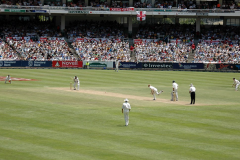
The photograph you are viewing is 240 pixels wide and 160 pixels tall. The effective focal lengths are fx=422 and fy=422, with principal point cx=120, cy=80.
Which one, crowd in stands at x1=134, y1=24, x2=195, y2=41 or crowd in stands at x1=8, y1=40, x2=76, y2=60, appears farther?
crowd in stands at x1=134, y1=24, x2=195, y2=41

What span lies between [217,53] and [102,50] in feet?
64.3

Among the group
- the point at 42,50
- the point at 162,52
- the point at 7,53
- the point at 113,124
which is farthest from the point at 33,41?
the point at 113,124

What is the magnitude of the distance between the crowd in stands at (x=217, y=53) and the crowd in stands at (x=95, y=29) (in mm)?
15262

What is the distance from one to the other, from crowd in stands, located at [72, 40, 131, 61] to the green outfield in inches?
1052

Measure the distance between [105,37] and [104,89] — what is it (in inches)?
1414

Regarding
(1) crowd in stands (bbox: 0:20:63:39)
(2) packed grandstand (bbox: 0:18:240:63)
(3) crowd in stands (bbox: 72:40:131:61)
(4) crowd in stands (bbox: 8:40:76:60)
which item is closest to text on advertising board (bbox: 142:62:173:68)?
(2) packed grandstand (bbox: 0:18:240:63)

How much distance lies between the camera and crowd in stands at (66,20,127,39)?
7800cm

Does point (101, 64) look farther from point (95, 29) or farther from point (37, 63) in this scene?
point (95, 29)

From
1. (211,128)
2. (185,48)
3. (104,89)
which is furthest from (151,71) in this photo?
(211,128)

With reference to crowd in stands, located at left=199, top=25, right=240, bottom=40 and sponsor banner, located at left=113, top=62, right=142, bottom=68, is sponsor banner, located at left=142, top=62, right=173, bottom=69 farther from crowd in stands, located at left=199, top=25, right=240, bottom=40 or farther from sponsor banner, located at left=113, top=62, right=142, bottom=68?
crowd in stands, located at left=199, top=25, right=240, bottom=40

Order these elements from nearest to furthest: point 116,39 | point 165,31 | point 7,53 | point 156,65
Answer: point 156,65, point 7,53, point 116,39, point 165,31

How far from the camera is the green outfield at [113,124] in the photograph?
19.3 metres

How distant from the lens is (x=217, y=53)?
235 ft

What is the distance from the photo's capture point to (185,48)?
245 feet
